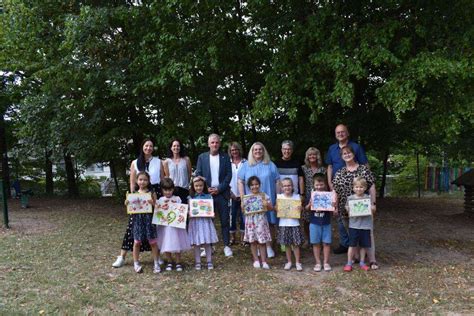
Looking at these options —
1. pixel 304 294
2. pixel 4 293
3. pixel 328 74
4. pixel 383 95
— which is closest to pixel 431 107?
pixel 383 95

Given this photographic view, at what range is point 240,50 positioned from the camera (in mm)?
10016

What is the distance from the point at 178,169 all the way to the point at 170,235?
1.09 metres

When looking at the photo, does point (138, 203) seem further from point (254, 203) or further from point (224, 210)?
point (254, 203)

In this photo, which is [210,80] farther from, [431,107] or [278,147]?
[431,107]

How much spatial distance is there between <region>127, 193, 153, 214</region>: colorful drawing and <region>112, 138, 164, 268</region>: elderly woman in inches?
11.9

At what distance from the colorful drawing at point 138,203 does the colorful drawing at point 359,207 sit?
8.94ft

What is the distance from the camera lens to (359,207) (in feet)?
18.0

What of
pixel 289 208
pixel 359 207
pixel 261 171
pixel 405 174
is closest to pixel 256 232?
pixel 289 208

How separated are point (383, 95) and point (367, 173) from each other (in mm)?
1549

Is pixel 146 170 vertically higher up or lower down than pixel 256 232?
higher up

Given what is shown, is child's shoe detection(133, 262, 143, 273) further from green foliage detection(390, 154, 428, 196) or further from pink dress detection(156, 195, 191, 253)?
green foliage detection(390, 154, 428, 196)

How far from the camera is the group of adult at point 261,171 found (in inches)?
229

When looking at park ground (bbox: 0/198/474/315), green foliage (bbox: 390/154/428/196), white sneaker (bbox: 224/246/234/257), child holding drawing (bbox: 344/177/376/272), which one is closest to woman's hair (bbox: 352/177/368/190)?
child holding drawing (bbox: 344/177/376/272)

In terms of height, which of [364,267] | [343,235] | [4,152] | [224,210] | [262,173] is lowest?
[364,267]
